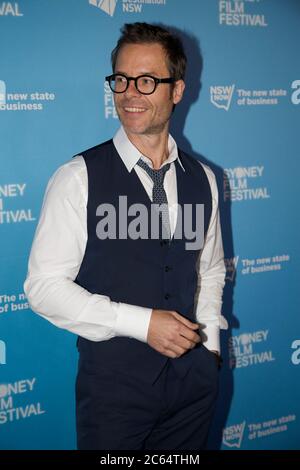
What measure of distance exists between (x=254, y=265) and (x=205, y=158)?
618 mm

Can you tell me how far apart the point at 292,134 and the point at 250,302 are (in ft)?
2.91

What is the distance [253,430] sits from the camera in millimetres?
2975

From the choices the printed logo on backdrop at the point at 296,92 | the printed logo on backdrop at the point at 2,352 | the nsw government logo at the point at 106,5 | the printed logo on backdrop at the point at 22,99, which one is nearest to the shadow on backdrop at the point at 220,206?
the nsw government logo at the point at 106,5

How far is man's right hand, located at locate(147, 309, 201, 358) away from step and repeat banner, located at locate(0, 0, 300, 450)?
34.6 inches

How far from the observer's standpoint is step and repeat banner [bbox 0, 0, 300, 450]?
2.19 meters

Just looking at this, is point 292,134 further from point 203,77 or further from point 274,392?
point 274,392

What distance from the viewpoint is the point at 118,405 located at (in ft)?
5.49

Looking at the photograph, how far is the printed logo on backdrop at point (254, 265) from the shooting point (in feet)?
9.07

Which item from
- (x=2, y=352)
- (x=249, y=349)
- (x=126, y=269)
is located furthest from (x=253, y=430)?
(x=126, y=269)

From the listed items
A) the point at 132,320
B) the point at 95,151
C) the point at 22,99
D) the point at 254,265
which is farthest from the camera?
the point at 254,265

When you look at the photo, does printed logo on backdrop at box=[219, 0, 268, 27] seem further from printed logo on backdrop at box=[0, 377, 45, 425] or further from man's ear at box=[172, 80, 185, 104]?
printed logo on backdrop at box=[0, 377, 45, 425]

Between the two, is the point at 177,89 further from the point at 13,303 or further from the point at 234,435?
the point at 234,435

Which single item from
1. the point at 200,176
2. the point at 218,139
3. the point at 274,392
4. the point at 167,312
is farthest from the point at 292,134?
the point at 167,312

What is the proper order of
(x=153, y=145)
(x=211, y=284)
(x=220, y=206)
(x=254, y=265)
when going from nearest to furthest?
(x=153, y=145)
(x=211, y=284)
(x=220, y=206)
(x=254, y=265)
